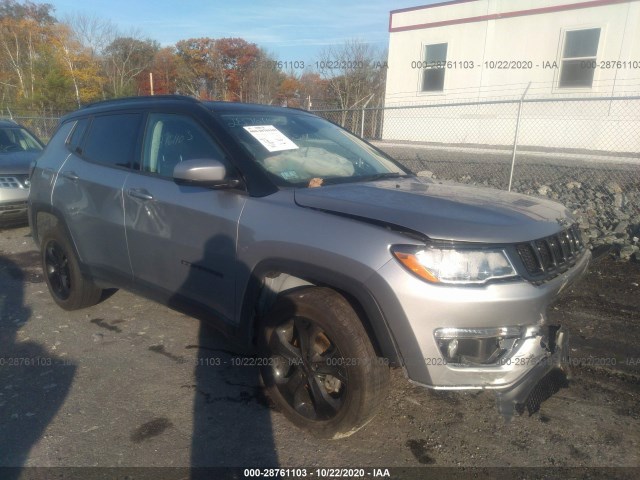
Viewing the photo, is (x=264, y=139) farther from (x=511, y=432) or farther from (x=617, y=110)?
(x=617, y=110)

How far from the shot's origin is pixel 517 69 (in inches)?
532

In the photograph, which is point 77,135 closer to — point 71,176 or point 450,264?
point 71,176

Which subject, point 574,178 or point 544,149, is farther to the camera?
point 544,149

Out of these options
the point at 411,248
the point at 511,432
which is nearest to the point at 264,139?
the point at 411,248

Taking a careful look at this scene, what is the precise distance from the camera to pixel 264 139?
10.6ft

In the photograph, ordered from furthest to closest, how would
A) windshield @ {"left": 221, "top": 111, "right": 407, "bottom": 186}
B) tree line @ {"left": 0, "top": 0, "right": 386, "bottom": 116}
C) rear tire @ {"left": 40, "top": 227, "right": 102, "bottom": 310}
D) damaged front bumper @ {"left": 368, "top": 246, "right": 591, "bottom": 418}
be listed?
tree line @ {"left": 0, "top": 0, "right": 386, "bottom": 116}
rear tire @ {"left": 40, "top": 227, "right": 102, "bottom": 310}
windshield @ {"left": 221, "top": 111, "right": 407, "bottom": 186}
damaged front bumper @ {"left": 368, "top": 246, "right": 591, "bottom": 418}

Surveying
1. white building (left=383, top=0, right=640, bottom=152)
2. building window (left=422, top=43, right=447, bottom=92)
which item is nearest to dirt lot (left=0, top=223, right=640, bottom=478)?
white building (left=383, top=0, right=640, bottom=152)

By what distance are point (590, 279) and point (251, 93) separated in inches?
962

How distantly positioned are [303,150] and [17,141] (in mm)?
7349

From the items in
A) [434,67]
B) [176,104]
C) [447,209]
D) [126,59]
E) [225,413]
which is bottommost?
[225,413]

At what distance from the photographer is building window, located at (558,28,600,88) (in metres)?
12.2

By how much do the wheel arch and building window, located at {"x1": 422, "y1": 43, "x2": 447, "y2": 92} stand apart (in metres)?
13.7

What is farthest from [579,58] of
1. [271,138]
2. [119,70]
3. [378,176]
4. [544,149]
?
[119,70]

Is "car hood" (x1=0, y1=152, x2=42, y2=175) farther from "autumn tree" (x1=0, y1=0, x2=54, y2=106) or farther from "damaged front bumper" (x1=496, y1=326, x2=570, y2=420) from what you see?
"autumn tree" (x1=0, y1=0, x2=54, y2=106)
